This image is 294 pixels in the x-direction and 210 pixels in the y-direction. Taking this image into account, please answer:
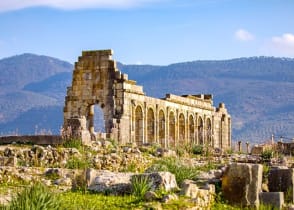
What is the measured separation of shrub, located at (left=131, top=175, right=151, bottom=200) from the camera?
1700 centimetres

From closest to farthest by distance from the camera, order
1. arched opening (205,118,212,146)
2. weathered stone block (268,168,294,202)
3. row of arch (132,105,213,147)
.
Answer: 1. weathered stone block (268,168,294,202)
2. row of arch (132,105,213,147)
3. arched opening (205,118,212,146)

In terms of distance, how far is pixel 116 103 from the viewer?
4269cm

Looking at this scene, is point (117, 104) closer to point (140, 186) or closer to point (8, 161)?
point (8, 161)

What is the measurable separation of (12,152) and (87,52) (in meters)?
17.3

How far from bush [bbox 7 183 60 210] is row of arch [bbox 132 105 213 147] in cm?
2683

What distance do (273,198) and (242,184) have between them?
848 mm

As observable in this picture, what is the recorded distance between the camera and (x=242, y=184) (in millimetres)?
19312

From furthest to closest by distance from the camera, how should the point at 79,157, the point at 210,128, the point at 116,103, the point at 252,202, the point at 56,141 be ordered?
the point at 210,128, the point at 116,103, the point at 56,141, the point at 79,157, the point at 252,202

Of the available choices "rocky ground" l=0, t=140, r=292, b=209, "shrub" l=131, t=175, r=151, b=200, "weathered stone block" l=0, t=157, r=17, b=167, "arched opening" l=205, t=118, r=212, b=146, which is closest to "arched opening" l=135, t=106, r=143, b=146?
"arched opening" l=205, t=118, r=212, b=146

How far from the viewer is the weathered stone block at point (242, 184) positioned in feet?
63.1

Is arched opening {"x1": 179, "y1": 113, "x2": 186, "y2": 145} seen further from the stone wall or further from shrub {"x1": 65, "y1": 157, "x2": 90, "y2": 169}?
shrub {"x1": 65, "y1": 157, "x2": 90, "y2": 169}

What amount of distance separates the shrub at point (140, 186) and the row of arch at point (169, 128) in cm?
2380

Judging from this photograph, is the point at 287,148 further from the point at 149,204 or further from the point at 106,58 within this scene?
the point at 149,204

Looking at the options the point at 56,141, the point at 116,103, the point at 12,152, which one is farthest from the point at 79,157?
the point at 116,103
